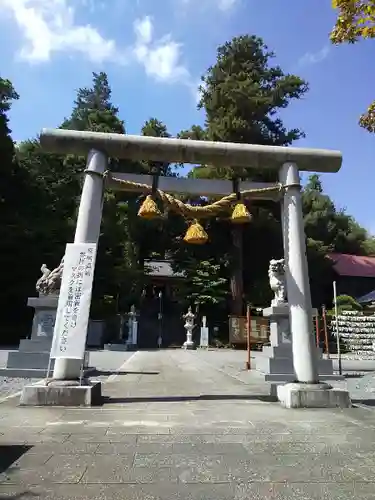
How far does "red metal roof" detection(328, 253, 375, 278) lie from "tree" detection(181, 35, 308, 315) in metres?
8.94

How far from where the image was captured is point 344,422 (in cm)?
552

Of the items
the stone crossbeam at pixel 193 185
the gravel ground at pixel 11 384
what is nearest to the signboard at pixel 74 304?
the stone crossbeam at pixel 193 185

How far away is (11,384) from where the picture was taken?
999 centimetres

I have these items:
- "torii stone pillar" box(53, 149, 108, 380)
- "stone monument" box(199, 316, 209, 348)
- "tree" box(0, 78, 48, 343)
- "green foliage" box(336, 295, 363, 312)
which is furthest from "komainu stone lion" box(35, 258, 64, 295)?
"green foliage" box(336, 295, 363, 312)

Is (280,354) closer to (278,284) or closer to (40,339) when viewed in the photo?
(278,284)

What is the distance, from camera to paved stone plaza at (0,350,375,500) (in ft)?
10.3

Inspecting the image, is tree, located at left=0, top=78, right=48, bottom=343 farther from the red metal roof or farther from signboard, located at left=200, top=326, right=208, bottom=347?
the red metal roof

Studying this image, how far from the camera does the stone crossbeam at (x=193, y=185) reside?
7633 millimetres

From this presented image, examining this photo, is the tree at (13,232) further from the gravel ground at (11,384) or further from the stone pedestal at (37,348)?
the gravel ground at (11,384)

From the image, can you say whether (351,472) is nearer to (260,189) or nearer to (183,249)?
(260,189)

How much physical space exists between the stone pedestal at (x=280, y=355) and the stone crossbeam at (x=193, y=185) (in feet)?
17.1

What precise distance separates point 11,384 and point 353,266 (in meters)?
→ 36.1

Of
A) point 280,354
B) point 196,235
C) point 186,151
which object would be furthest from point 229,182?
point 280,354

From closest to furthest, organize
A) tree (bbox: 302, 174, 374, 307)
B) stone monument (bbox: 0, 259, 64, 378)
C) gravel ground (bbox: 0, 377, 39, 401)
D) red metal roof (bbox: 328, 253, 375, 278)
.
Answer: gravel ground (bbox: 0, 377, 39, 401) < stone monument (bbox: 0, 259, 64, 378) < tree (bbox: 302, 174, 374, 307) < red metal roof (bbox: 328, 253, 375, 278)
